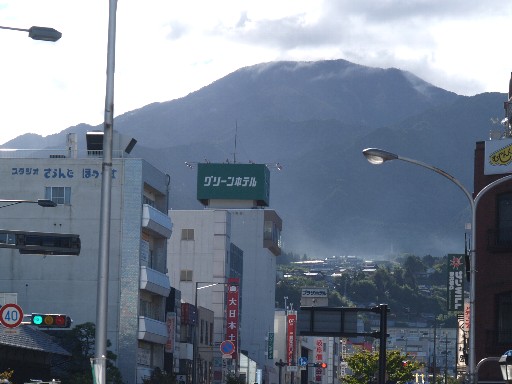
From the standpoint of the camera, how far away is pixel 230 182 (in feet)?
593

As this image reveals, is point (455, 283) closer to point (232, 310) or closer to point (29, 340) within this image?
point (232, 310)

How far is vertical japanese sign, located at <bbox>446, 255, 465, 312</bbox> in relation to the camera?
10287cm

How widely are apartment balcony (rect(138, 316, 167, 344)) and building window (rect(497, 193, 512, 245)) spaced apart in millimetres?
38339

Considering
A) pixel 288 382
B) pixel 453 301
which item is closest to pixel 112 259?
pixel 453 301

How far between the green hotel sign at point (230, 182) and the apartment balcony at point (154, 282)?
7677cm

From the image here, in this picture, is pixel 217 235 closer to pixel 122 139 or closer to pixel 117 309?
pixel 117 309

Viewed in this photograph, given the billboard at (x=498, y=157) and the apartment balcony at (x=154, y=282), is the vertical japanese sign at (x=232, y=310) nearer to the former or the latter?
the apartment balcony at (x=154, y=282)

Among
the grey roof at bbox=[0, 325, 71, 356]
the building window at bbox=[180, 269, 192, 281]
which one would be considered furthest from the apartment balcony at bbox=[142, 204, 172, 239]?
the building window at bbox=[180, 269, 192, 281]

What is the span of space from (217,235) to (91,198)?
191ft

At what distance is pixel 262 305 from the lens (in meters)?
179

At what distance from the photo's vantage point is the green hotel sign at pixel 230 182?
589ft

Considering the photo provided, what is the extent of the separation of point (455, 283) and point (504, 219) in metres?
43.8

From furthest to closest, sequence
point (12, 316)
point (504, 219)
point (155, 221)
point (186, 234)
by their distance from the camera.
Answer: point (186, 234) < point (155, 221) < point (504, 219) < point (12, 316)

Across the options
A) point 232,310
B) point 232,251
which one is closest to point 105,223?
point 232,310
